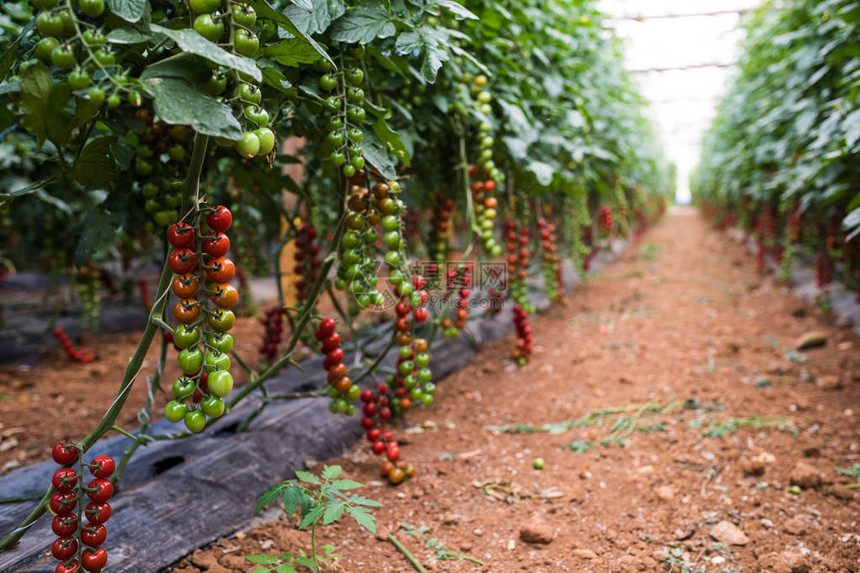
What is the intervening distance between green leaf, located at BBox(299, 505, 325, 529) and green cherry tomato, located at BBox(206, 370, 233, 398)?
0.39 m

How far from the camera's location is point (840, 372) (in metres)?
2.46

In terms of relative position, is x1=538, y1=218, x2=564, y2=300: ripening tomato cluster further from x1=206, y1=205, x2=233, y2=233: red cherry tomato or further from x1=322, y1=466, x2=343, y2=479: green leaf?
x1=206, y1=205, x2=233, y2=233: red cherry tomato

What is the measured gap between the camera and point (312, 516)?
3.65ft

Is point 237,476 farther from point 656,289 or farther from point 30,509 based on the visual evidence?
point 656,289

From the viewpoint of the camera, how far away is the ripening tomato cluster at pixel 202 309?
2.81ft

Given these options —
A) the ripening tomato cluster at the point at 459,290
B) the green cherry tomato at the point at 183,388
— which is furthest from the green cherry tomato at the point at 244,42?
the ripening tomato cluster at the point at 459,290

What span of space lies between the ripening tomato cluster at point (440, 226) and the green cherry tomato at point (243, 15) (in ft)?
4.91

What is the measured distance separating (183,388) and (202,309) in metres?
0.13

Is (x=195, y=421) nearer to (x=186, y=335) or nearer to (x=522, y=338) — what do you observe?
(x=186, y=335)

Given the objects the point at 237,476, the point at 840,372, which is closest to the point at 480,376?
the point at 237,476

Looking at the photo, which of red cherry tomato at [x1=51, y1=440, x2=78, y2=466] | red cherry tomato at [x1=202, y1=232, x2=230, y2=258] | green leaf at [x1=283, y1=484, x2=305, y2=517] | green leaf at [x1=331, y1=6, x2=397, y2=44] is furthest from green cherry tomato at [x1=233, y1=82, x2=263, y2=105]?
green leaf at [x1=283, y1=484, x2=305, y2=517]

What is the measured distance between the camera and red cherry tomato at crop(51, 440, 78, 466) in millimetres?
913

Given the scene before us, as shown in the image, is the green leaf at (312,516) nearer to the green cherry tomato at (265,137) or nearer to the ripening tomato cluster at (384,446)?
the ripening tomato cluster at (384,446)
